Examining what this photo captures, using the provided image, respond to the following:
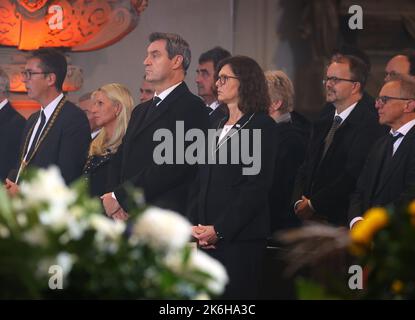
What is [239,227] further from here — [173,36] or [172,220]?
[172,220]

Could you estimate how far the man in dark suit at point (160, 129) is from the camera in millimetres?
6918

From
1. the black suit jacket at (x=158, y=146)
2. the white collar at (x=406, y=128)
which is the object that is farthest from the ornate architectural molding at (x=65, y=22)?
the white collar at (x=406, y=128)

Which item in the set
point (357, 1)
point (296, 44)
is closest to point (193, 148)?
point (296, 44)

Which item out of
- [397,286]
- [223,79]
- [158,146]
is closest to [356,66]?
[223,79]

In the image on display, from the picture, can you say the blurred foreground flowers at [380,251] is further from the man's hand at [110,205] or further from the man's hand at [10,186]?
the man's hand at [10,186]

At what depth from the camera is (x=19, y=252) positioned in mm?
1971

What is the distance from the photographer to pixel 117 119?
279 inches

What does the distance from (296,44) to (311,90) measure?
0.33 metres

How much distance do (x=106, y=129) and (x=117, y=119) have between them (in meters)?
0.10

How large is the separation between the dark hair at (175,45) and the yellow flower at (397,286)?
4942 mm

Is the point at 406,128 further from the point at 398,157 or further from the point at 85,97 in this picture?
the point at 85,97

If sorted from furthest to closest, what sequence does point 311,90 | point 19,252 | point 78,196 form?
point 311,90 < point 78,196 < point 19,252

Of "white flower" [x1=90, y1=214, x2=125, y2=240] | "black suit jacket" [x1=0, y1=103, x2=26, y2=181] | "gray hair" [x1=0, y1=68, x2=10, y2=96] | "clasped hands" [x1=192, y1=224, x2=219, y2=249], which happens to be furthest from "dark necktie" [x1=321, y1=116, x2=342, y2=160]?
"white flower" [x1=90, y1=214, x2=125, y2=240]

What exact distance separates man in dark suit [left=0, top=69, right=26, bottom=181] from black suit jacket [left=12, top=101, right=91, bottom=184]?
5 centimetres
